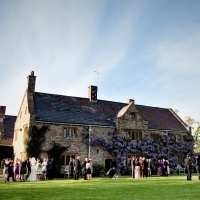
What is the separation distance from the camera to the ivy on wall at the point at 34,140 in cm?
2948

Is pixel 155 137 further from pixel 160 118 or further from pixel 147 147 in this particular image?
pixel 160 118

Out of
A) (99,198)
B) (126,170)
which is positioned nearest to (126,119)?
(126,170)

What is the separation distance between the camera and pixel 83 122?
33.1 meters

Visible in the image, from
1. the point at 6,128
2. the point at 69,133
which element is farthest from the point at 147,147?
the point at 6,128

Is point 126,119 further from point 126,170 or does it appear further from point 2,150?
point 2,150

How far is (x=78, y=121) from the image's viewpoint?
32.9 metres

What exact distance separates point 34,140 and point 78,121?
556 cm

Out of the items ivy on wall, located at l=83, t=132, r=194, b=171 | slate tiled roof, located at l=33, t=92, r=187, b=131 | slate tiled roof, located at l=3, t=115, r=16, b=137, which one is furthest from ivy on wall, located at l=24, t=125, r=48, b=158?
slate tiled roof, located at l=3, t=115, r=16, b=137

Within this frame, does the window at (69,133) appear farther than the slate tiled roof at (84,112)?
No

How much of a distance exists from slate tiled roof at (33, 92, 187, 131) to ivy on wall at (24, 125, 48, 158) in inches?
49.1

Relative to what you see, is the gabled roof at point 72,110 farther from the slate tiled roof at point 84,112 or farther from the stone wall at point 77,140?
the stone wall at point 77,140

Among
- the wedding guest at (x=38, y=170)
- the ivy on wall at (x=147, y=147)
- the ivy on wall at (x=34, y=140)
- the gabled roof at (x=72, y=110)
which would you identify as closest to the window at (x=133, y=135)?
the ivy on wall at (x=147, y=147)

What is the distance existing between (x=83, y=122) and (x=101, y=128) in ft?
7.70

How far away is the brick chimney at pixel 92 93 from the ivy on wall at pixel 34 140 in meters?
9.84
